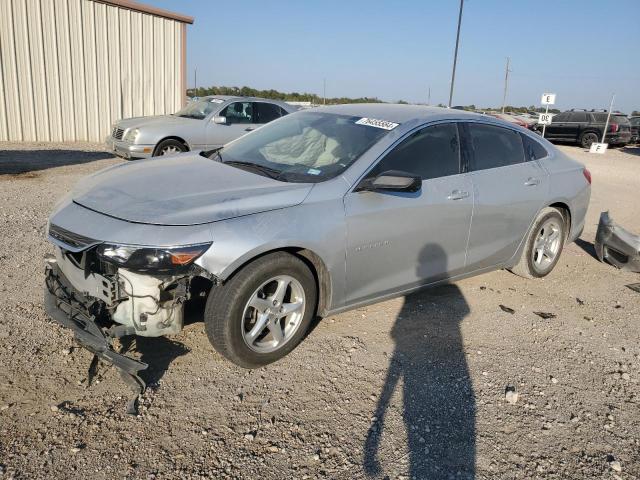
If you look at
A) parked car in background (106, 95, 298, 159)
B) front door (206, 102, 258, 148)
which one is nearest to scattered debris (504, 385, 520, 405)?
parked car in background (106, 95, 298, 159)

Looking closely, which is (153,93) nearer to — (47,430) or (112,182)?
(112,182)

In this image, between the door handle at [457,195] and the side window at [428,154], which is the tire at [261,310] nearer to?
the side window at [428,154]

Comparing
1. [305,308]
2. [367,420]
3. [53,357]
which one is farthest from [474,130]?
[53,357]

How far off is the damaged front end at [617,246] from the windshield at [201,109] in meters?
8.10

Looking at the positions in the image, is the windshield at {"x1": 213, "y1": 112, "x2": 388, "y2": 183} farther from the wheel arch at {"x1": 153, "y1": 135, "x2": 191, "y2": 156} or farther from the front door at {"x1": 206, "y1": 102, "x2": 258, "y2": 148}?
the front door at {"x1": 206, "y1": 102, "x2": 258, "y2": 148}

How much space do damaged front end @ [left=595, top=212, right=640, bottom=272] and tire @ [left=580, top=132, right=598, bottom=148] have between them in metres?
21.3

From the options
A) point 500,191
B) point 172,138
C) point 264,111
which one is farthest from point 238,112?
point 500,191

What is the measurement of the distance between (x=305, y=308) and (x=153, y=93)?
15317 mm

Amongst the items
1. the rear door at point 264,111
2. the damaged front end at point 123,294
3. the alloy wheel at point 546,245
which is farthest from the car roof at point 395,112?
the rear door at point 264,111

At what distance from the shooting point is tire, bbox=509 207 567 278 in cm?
516

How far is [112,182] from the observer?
366 cm

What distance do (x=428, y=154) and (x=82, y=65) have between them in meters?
14.2

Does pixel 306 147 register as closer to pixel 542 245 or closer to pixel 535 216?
pixel 535 216

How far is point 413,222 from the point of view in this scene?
12.9 ft
